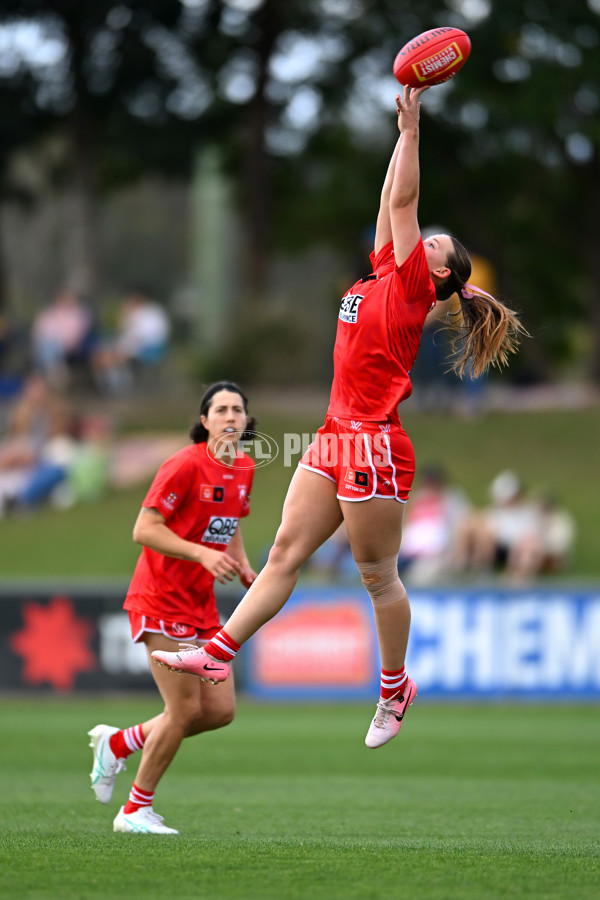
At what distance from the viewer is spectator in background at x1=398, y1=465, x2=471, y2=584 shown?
1516cm

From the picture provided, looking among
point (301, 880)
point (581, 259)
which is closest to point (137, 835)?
point (301, 880)

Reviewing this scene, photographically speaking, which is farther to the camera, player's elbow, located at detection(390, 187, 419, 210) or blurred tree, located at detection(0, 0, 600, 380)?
blurred tree, located at detection(0, 0, 600, 380)

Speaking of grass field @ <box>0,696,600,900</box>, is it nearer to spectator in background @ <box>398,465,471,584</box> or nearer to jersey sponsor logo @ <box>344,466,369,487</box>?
jersey sponsor logo @ <box>344,466,369,487</box>

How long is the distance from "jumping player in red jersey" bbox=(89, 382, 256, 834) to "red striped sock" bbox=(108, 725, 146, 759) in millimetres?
106

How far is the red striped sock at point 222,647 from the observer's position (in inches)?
216

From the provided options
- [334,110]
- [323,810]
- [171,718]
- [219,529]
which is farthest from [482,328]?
[334,110]

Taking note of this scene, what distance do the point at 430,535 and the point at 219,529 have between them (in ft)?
29.7

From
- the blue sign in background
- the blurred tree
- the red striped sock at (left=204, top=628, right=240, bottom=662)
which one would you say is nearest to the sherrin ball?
the red striped sock at (left=204, top=628, right=240, bottom=662)

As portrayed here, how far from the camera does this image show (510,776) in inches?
360

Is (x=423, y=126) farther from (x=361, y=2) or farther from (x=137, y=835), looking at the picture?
(x=137, y=835)

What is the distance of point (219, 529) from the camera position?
6469mm

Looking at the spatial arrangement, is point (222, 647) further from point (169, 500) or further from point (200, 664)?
point (169, 500)

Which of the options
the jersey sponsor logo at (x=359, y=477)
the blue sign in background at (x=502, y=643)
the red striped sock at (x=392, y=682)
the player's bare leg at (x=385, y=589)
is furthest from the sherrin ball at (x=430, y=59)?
the blue sign in background at (x=502, y=643)

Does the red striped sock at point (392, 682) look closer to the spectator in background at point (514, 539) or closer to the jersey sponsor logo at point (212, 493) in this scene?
the jersey sponsor logo at point (212, 493)
